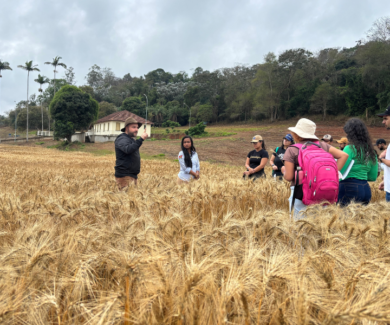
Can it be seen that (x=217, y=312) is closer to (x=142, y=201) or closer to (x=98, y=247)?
(x=98, y=247)

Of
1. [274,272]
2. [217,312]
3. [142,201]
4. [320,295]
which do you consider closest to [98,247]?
[217,312]

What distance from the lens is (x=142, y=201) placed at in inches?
127

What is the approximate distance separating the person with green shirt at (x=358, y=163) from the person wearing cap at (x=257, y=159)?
248cm

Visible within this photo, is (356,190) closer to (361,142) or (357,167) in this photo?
(357,167)

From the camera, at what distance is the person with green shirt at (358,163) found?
3771 mm

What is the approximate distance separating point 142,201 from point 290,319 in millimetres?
2359

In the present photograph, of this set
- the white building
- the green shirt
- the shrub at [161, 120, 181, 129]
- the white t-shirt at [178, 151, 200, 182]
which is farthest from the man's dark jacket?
the shrub at [161, 120, 181, 129]

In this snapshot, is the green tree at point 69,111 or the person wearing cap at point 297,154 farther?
the green tree at point 69,111

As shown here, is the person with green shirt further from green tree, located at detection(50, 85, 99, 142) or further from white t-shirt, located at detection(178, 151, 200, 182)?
green tree, located at detection(50, 85, 99, 142)

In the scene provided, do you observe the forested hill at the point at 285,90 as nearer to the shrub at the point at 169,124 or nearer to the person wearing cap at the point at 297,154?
the shrub at the point at 169,124

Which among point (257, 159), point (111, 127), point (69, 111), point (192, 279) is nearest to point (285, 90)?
point (111, 127)

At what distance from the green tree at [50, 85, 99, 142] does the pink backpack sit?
43180mm

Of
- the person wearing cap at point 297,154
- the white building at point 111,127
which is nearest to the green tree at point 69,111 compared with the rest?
the white building at point 111,127

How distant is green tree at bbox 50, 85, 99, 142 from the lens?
134 feet
